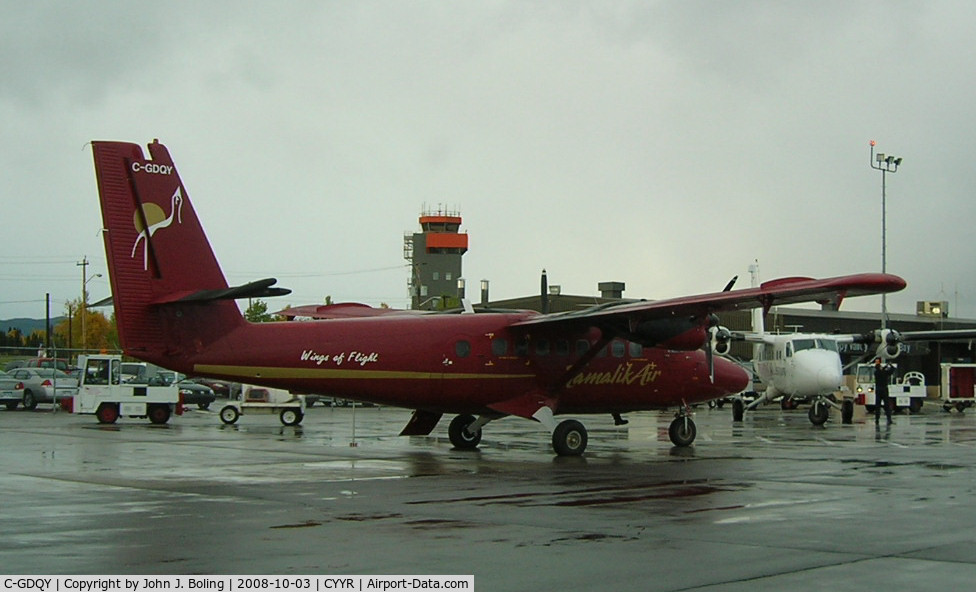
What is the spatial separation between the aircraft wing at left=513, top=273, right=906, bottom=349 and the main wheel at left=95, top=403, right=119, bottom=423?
1923cm

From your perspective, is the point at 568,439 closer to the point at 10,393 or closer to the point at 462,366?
the point at 462,366

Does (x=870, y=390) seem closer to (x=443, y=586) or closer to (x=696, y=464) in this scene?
(x=696, y=464)

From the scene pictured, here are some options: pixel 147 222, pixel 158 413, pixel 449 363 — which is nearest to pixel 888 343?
pixel 449 363

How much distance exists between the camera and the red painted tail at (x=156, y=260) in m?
18.5

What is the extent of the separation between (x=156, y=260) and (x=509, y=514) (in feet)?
31.2

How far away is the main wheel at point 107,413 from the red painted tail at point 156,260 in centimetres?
1828

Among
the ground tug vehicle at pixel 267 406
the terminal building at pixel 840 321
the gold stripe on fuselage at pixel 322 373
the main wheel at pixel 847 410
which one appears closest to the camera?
the gold stripe on fuselage at pixel 322 373

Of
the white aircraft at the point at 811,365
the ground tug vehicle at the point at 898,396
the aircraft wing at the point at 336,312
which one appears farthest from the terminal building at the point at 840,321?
the aircraft wing at the point at 336,312

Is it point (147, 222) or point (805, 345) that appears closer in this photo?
point (147, 222)

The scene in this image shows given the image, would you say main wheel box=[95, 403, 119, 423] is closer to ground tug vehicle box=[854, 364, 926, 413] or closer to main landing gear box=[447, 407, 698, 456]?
main landing gear box=[447, 407, 698, 456]

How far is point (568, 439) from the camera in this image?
21.3 m

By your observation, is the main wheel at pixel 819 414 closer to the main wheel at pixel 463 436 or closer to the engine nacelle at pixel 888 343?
the engine nacelle at pixel 888 343

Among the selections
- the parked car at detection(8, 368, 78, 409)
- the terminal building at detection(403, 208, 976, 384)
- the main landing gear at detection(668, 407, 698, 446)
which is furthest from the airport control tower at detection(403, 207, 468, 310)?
the main landing gear at detection(668, 407, 698, 446)

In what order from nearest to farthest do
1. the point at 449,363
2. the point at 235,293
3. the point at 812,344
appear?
the point at 235,293 < the point at 449,363 < the point at 812,344
